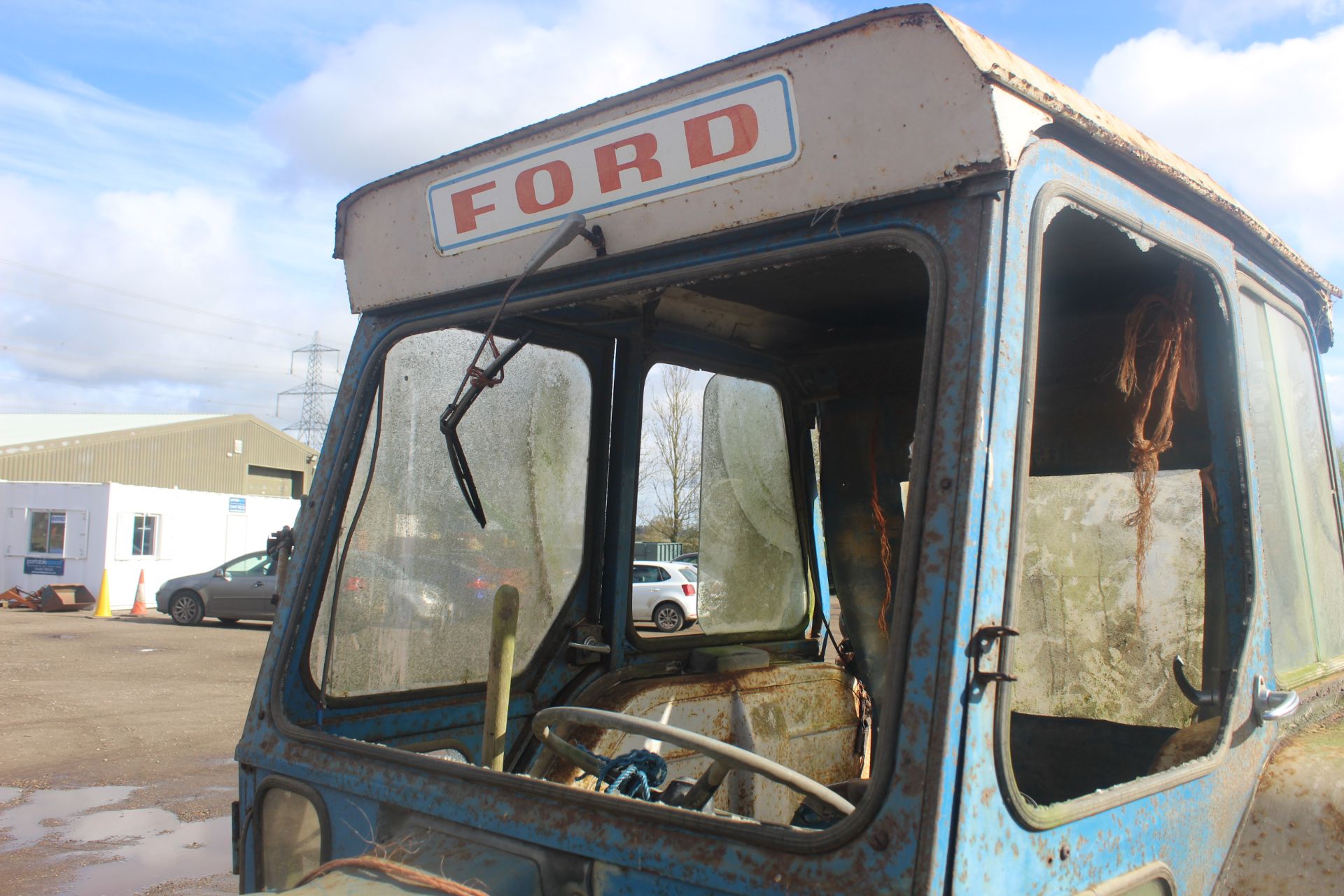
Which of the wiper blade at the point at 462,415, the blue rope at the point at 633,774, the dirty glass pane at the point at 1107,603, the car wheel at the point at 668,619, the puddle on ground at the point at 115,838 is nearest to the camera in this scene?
the blue rope at the point at 633,774

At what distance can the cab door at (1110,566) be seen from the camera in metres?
1.39

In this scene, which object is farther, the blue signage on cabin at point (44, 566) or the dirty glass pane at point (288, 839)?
the blue signage on cabin at point (44, 566)

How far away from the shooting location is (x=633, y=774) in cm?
195

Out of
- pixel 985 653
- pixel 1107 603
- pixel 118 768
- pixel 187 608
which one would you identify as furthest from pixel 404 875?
pixel 187 608

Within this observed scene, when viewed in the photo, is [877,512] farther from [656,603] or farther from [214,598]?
[214,598]

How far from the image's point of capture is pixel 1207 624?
1968mm

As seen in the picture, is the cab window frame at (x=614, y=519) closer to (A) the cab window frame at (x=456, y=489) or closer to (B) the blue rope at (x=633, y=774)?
(A) the cab window frame at (x=456, y=489)

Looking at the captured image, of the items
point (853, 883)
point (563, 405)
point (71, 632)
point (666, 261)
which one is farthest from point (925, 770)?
point (71, 632)

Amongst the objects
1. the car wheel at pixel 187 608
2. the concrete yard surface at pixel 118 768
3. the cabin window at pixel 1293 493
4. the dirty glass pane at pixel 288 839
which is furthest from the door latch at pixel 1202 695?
the car wheel at pixel 187 608

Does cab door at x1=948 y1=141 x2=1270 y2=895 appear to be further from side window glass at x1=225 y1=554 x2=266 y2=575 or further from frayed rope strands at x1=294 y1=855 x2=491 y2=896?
side window glass at x1=225 y1=554 x2=266 y2=575

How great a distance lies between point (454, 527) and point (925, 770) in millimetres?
1617

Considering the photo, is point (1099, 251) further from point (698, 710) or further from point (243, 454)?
point (243, 454)

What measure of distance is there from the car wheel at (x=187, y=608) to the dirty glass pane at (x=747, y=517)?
17851mm

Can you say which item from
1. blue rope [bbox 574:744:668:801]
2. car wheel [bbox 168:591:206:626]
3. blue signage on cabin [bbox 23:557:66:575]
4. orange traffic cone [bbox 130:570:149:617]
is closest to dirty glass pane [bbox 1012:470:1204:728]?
blue rope [bbox 574:744:668:801]
